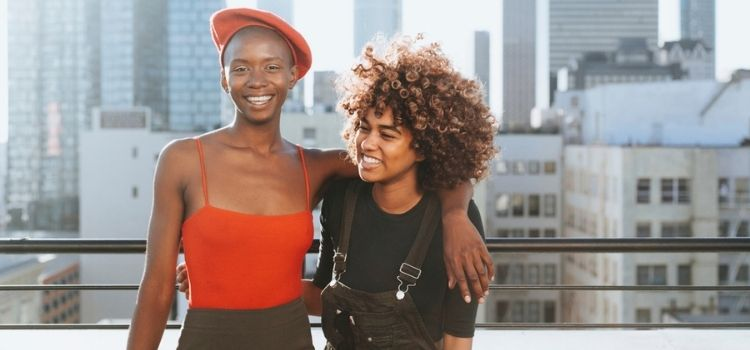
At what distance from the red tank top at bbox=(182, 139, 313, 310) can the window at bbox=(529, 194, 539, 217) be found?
1743 inches

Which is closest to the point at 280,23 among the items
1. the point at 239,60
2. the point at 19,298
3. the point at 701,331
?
the point at 239,60

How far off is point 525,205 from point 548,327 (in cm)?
4287

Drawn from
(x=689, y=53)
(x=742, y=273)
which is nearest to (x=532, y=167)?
(x=742, y=273)

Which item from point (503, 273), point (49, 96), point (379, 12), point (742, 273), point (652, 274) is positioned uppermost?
point (379, 12)

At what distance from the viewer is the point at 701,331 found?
13.0ft

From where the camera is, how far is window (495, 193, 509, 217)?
149ft

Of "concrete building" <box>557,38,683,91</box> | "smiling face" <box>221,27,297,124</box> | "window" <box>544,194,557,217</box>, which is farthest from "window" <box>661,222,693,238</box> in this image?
"concrete building" <box>557,38,683,91</box>

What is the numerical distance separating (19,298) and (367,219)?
38729 mm

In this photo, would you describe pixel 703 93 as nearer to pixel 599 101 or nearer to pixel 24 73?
pixel 599 101

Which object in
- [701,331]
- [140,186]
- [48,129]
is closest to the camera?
[701,331]

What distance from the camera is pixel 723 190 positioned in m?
34.5

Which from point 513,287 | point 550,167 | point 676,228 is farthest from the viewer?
point 550,167

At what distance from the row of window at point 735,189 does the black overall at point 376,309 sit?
1409 inches

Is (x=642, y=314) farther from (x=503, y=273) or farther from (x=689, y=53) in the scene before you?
(x=689, y=53)
